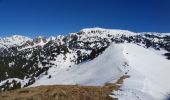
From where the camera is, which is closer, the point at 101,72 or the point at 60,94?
the point at 60,94

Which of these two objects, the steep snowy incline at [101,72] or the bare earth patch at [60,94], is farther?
the steep snowy incline at [101,72]

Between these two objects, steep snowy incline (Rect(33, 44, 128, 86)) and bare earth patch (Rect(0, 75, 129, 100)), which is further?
steep snowy incline (Rect(33, 44, 128, 86))

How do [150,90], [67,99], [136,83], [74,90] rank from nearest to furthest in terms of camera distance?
[67,99]
[74,90]
[150,90]
[136,83]

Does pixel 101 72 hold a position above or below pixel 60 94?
above

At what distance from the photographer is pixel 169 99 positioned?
132 feet

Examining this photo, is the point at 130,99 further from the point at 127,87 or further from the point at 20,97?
the point at 20,97

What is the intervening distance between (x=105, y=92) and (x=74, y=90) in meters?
4.20

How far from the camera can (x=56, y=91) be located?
3769 cm

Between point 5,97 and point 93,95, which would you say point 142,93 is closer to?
point 93,95

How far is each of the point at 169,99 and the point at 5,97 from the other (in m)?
22.1

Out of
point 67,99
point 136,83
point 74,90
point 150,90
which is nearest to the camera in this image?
point 67,99

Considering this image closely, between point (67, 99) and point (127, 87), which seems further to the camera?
point (127, 87)

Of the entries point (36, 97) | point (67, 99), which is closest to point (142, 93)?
point (67, 99)

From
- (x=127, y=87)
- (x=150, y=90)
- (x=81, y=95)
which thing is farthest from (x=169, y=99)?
(x=81, y=95)
